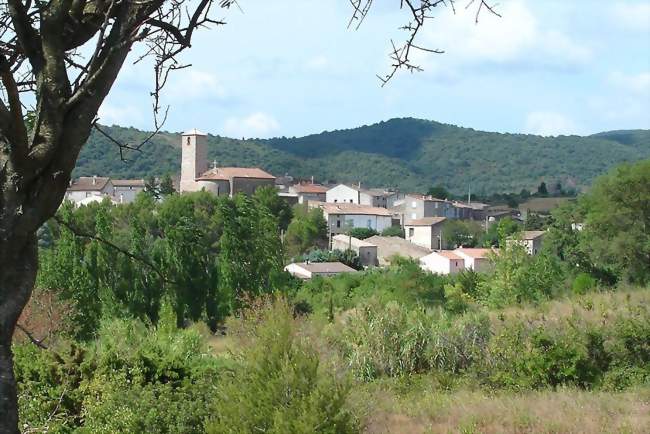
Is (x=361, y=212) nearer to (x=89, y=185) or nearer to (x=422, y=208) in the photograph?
(x=422, y=208)

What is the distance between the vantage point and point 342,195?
10525cm

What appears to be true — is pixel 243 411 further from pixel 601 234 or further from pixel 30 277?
pixel 601 234

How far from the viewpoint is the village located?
6462 centimetres

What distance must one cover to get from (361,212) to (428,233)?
8.23 meters

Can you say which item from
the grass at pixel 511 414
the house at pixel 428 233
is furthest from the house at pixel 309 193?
the grass at pixel 511 414

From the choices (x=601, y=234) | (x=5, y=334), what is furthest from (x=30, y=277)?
(x=601, y=234)

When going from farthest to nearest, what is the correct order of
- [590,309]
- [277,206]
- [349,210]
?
1. [349,210]
2. [277,206]
3. [590,309]

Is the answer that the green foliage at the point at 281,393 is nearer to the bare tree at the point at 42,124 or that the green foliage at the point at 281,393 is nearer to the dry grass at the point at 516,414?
the dry grass at the point at 516,414

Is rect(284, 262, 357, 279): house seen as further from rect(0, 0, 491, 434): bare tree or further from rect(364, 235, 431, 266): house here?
rect(0, 0, 491, 434): bare tree

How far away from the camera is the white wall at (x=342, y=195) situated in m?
104

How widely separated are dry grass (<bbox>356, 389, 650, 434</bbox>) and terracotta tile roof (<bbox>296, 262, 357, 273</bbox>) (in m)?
42.8

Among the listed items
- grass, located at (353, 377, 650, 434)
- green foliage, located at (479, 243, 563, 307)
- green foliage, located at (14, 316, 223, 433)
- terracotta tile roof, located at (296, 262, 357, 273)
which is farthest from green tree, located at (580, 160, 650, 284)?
green foliage, located at (14, 316, 223, 433)

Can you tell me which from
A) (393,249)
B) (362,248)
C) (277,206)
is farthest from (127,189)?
(393,249)

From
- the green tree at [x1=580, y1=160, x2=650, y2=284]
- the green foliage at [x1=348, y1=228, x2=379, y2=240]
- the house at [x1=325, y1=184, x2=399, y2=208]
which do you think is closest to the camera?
the green tree at [x1=580, y1=160, x2=650, y2=284]
